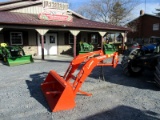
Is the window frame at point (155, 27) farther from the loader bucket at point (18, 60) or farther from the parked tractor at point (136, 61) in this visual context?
the parked tractor at point (136, 61)

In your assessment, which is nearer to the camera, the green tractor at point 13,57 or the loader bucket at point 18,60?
the loader bucket at point 18,60

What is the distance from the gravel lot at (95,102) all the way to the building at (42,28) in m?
6.11

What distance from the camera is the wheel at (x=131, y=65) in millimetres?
6675

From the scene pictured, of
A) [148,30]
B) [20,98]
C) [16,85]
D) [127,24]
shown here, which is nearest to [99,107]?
[20,98]

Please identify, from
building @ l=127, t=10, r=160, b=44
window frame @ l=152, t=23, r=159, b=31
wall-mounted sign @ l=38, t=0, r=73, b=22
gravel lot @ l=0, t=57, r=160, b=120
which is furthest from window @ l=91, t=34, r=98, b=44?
window frame @ l=152, t=23, r=159, b=31

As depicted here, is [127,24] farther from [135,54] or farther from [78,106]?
[78,106]

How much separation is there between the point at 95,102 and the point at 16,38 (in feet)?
35.6

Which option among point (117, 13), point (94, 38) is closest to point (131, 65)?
point (94, 38)

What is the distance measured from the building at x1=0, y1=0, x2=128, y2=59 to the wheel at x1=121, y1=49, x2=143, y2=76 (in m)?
6.75

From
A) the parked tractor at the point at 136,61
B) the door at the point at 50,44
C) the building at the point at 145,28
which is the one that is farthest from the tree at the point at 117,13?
the parked tractor at the point at 136,61

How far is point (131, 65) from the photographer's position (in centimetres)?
675

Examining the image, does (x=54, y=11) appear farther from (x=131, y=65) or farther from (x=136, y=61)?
(x=136, y=61)

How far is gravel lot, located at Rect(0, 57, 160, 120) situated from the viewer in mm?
3656

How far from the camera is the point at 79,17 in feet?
58.5
